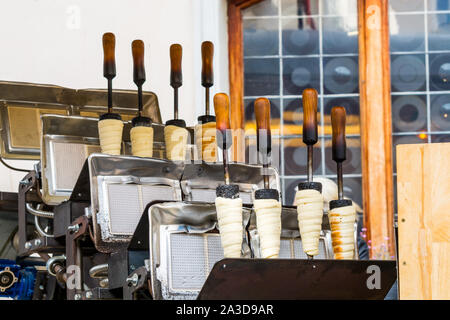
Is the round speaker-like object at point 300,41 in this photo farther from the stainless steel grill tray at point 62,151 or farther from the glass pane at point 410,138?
the stainless steel grill tray at point 62,151

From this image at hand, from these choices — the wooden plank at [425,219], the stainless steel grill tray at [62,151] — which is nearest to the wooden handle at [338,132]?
the wooden plank at [425,219]

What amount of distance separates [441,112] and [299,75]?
24.1 inches

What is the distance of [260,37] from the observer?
3561mm

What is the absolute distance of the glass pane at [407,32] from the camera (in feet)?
11.1

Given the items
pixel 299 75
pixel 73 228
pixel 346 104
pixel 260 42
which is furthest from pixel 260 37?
pixel 73 228

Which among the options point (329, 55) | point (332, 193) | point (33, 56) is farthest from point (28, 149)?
point (329, 55)

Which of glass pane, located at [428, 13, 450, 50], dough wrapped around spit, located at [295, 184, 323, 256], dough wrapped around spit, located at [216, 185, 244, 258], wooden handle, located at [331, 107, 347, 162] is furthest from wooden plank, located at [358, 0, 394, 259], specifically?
dough wrapped around spit, located at [216, 185, 244, 258]

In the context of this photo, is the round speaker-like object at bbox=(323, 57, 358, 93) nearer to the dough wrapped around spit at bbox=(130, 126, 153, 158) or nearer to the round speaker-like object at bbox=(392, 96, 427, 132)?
the round speaker-like object at bbox=(392, 96, 427, 132)

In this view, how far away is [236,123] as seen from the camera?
3531mm

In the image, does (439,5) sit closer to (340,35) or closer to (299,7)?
(340,35)

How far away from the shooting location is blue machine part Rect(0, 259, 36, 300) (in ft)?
7.59

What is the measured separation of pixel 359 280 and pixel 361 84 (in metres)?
2.06

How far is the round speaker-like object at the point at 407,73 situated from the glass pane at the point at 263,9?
57 centimetres
